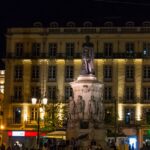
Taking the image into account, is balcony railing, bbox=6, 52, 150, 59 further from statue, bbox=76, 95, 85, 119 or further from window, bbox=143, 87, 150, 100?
statue, bbox=76, 95, 85, 119

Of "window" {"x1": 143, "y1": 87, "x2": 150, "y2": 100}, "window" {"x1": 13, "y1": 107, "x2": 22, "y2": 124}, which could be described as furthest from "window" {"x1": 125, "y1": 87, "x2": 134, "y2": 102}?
"window" {"x1": 13, "y1": 107, "x2": 22, "y2": 124}

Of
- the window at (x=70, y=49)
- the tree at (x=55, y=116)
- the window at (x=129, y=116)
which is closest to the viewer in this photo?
the tree at (x=55, y=116)

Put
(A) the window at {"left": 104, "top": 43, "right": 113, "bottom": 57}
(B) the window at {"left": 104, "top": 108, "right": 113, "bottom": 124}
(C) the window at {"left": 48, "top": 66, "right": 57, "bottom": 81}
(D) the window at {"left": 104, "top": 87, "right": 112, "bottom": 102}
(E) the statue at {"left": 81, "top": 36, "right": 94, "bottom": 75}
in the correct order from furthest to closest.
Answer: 1. (C) the window at {"left": 48, "top": 66, "right": 57, "bottom": 81}
2. (A) the window at {"left": 104, "top": 43, "right": 113, "bottom": 57}
3. (D) the window at {"left": 104, "top": 87, "right": 112, "bottom": 102}
4. (B) the window at {"left": 104, "top": 108, "right": 113, "bottom": 124}
5. (E) the statue at {"left": 81, "top": 36, "right": 94, "bottom": 75}

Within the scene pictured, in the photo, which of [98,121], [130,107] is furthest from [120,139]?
[130,107]

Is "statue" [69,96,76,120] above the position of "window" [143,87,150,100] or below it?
below

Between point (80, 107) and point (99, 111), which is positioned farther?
point (99, 111)

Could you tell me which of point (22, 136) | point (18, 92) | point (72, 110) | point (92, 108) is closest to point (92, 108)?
point (92, 108)

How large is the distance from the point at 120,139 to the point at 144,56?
1330 inches

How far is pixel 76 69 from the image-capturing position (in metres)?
88.8

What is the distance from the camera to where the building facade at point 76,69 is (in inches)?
3415

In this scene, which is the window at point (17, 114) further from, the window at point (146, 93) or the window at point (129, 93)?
the window at point (146, 93)

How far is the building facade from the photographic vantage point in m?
86.8
